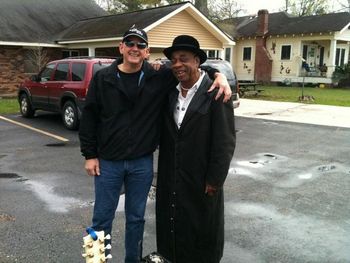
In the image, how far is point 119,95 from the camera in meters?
2.96

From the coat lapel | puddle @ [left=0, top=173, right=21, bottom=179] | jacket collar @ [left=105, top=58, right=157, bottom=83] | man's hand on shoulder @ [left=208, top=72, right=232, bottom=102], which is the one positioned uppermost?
jacket collar @ [left=105, top=58, right=157, bottom=83]

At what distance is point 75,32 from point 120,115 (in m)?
18.7

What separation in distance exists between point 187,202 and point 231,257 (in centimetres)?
114

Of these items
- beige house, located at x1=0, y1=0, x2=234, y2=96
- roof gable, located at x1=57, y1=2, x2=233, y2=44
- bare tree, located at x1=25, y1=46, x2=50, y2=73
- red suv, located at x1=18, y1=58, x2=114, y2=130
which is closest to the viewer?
red suv, located at x1=18, y1=58, x2=114, y2=130

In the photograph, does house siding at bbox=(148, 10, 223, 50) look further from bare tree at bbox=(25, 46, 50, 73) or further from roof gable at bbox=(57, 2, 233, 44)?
bare tree at bbox=(25, 46, 50, 73)

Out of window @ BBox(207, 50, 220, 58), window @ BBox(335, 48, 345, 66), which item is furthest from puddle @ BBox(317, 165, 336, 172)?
window @ BBox(335, 48, 345, 66)

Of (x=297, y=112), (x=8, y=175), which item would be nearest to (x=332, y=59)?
(x=297, y=112)

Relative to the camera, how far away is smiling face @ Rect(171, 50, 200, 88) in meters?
2.85

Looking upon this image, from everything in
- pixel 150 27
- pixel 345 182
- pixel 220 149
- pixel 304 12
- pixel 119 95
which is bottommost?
pixel 345 182

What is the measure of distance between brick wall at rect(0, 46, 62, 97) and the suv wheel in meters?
9.77

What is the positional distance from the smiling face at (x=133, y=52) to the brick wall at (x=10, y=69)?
681 inches

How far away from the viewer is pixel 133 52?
297cm

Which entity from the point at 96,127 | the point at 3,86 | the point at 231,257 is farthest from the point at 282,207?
the point at 3,86

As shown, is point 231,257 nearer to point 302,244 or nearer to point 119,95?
point 302,244
